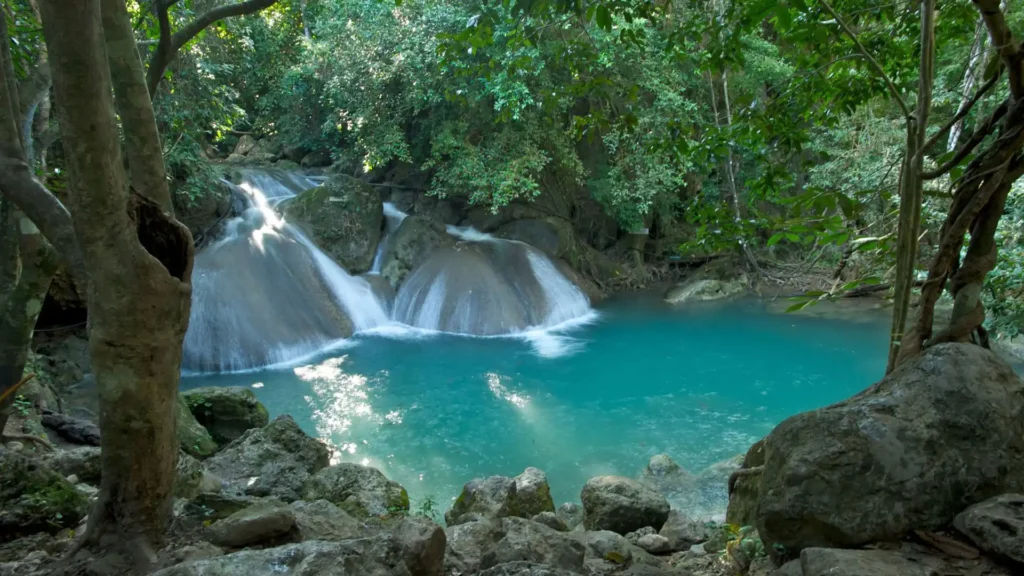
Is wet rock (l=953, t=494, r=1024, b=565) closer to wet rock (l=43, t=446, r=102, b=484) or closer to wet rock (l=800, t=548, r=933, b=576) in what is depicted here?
wet rock (l=800, t=548, r=933, b=576)

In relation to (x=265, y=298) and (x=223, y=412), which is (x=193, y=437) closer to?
(x=223, y=412)

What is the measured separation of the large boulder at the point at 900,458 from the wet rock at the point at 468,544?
1.41 metres

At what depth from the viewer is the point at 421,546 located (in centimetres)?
246

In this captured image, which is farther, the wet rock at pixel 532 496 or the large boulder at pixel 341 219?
the large boulder at pixel 341 219

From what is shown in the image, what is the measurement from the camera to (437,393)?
10172 millimetres

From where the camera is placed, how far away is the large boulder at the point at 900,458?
2.04 m

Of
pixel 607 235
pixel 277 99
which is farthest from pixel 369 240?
pixel 607 235

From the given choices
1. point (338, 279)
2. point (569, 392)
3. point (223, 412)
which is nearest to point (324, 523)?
point (223, 412)

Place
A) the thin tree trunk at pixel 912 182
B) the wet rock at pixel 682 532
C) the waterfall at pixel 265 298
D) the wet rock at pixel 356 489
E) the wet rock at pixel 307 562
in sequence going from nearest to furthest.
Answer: the wet rock at pixel 307 562, the thin tree trunk at pixel 912 182, the wet rock at pixel 682 532, the wet rock at pixel 356 489, the waterfall at pixel 265 298

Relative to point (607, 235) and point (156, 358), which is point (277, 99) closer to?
point (607, 235)

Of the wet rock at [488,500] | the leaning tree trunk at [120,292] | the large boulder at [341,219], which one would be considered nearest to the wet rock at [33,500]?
the leaning tree trunk at [120,292]

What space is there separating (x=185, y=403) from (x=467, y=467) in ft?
11.0

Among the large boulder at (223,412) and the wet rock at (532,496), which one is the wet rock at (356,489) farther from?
the large boulder at (223,412)

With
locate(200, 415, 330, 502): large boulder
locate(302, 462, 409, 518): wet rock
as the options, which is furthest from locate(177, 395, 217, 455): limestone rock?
locate(302, 462, 409, 518): wet rock
